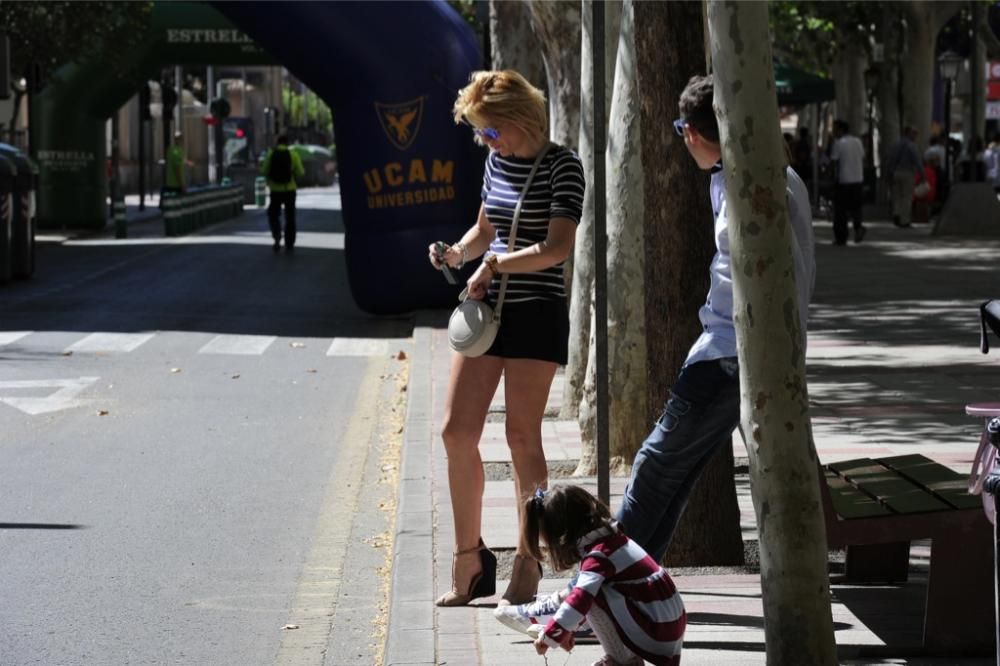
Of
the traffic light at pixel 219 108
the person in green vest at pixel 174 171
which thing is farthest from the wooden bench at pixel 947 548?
the traffic light at pixel 219 108

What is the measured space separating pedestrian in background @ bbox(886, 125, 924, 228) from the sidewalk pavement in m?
10.7

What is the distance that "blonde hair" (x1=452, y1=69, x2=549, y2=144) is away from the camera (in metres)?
6.40

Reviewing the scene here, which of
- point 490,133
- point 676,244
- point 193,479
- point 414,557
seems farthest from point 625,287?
point 490,133

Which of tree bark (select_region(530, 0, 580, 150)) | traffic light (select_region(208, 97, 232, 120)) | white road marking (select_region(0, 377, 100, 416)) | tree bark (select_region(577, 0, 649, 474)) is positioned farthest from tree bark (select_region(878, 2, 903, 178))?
tree bark (select_region(577, 0, 649, 474))

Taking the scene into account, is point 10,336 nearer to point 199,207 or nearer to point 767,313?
point 767,313

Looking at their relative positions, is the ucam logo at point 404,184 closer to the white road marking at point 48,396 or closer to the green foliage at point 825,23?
the white road marking at point 48,396

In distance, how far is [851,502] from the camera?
20.0ft

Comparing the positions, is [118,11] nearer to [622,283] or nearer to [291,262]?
[291,262]

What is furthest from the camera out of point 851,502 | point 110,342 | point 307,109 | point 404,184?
point 307,109

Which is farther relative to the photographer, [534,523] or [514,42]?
[514,42]

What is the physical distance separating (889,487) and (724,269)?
111 cm

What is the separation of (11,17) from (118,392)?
22.0 meters

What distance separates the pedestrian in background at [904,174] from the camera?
3347cm

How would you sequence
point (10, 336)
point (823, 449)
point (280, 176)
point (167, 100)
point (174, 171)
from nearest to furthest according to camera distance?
point (823, 449) < point (10, 336) < point (280, 176) < point (174, 171) < point (167, 100)
